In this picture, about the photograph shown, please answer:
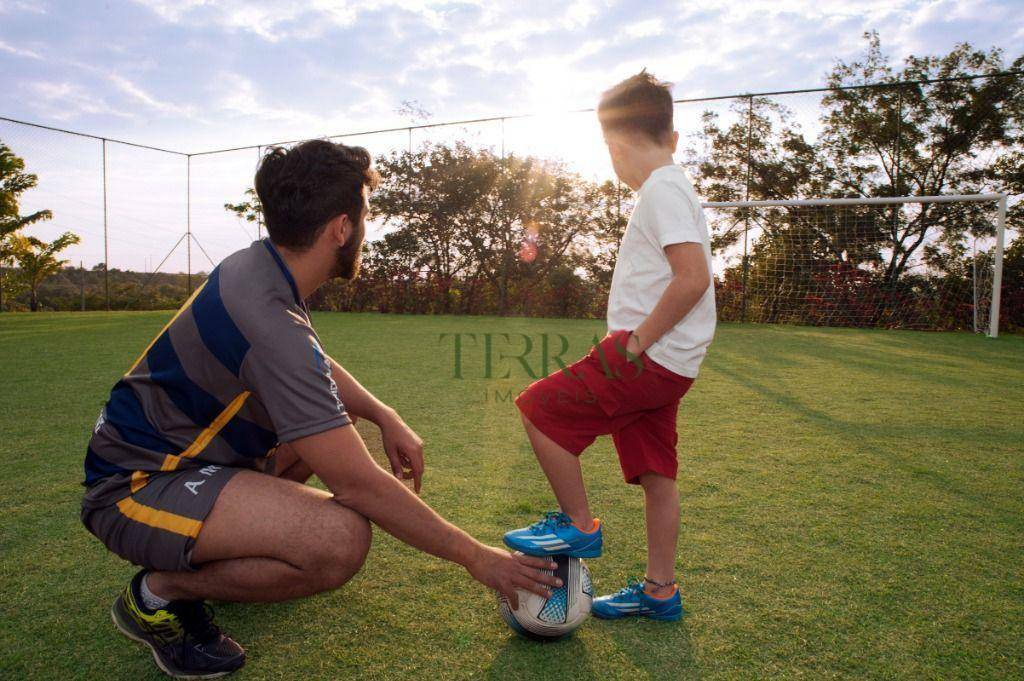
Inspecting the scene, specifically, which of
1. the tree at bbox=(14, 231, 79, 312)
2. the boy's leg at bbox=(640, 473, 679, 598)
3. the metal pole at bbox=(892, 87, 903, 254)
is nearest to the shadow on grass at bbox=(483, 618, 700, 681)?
the boy's leg at bbox=(640, 473, 679, 598)

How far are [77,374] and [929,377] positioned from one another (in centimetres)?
703

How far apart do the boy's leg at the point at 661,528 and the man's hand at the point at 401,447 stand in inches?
25.1

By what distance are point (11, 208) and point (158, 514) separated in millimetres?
16000

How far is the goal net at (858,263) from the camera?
33.0ft

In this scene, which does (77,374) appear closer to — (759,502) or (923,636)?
(759,502)

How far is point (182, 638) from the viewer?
4.57 feet

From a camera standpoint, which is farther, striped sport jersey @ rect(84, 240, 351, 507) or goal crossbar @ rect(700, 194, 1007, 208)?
goal crossbar @ rect(700, 194, 1007, 208)

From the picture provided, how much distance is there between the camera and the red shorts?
1598 millimetres

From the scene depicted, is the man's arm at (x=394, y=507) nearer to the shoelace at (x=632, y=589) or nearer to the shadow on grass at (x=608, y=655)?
the shadow on grass at (x=608, y=655)

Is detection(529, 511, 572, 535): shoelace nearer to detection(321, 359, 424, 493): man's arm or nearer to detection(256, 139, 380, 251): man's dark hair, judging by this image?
detection(321, 359, 424, 493): man's arm

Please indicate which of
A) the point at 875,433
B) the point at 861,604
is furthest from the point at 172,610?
the point at 875,433

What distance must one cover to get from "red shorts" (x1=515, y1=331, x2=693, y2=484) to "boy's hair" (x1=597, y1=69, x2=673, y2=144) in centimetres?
58

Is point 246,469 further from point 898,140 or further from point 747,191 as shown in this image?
point 898,140

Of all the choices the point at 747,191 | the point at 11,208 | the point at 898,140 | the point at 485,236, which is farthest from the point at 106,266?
the point at 898,140
